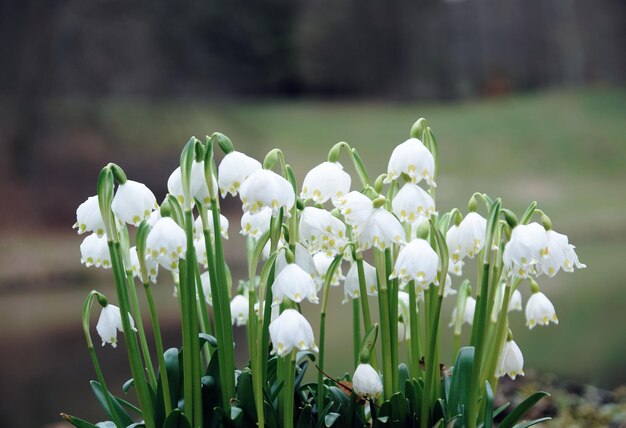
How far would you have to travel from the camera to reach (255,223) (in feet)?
2.66

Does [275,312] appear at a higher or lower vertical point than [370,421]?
higher

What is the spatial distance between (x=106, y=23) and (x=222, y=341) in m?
4.21

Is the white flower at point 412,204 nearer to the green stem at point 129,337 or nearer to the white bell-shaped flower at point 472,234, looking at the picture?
the white bell-shaped flower at point 472,234

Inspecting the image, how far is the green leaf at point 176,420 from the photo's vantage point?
0.76m

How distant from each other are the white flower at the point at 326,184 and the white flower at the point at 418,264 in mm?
98

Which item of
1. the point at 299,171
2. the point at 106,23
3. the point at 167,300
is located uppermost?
the point at 106,23

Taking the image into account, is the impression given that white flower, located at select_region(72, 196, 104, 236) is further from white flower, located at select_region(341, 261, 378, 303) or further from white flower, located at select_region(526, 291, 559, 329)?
white flower, located at select_region(526, 291, 559, 329)

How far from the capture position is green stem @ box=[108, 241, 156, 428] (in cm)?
75

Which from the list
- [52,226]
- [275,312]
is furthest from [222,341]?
[52,226]

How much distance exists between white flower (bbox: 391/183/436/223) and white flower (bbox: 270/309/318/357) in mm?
150

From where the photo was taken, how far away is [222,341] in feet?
2.59

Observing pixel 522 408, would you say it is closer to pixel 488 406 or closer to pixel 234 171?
pixel 488 406

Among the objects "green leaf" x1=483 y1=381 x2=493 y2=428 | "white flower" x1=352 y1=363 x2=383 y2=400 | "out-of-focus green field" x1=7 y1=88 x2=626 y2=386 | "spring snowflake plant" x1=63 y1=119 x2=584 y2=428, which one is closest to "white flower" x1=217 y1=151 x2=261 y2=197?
"spring snowflake plant" x1=63 y1=119 x2=584 y2=428

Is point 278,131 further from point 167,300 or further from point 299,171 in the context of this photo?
point 167,300
